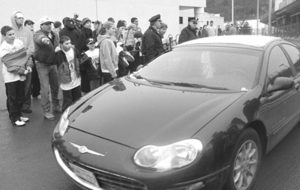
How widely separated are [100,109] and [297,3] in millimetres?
30966

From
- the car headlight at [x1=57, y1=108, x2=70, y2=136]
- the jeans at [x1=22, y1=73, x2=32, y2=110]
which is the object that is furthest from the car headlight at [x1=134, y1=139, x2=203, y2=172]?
the jeans at [x1=22, y1=73, x2=32, y2=110]

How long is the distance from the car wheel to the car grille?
800 mm

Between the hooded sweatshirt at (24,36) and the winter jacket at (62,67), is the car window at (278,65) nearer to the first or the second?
Result: the winter jacket at (62,67)

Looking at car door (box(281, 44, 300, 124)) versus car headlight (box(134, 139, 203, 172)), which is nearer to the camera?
car headlight (box(134, 139, 203, 172))

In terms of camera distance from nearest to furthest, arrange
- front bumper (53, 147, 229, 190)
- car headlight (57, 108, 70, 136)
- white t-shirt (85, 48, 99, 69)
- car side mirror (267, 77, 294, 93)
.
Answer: front bumper (53, 147, 229, 190)
car headlight (57, 108, 70, 136)
car side mirror (267, 77, 294, 93)
white t-shirt (85, 48, 99, 69)

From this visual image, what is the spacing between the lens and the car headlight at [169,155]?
2.11 metres

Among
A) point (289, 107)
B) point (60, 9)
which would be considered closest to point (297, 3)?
point (60, 9)

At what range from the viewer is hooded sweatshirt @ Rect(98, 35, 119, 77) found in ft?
17.6

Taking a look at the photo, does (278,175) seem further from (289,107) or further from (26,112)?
(26,112)

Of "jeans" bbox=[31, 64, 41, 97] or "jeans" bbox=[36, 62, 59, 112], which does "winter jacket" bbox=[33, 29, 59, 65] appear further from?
"jeans" bbox=[31, 64, 41, 97]

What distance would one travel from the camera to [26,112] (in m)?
5.64

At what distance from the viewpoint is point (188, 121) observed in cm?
236

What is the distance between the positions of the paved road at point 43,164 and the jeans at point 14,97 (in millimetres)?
321

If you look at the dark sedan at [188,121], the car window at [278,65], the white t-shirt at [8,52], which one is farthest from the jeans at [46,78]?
the car window at [278,65]
